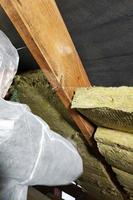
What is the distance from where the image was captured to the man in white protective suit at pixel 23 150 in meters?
0.86

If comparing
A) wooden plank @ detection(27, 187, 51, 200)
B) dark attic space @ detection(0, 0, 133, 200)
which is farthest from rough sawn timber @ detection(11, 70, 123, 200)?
wooden plank @ detection(27, 187, 51, 200)

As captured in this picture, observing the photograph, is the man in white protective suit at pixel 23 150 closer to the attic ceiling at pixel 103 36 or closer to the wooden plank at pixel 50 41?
the wooden plank at pixel 50 41

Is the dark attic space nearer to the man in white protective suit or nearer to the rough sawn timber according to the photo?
the man in white protective suit

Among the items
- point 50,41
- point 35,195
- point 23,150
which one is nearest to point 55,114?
point 50,41

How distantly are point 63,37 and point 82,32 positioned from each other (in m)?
0.08

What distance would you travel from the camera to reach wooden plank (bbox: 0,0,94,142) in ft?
3.20

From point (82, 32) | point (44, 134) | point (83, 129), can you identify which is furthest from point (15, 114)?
point (83, 129)

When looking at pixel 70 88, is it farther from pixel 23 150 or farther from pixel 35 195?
pixel 35 195

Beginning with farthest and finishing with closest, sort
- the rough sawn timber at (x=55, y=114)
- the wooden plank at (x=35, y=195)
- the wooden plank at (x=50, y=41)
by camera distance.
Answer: the wooden plank at (x=35, y=195) → the rough sawn timber at (x=55, y=114) → the wooden plank at (x=50, y=41)

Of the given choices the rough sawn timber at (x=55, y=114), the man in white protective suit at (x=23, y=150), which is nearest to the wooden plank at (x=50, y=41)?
the man in white protective suit at (x=23, y=150)

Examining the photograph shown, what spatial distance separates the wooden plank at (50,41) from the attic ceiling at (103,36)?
4cm

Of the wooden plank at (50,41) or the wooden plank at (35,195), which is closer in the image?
the wooden plank at (50,41)

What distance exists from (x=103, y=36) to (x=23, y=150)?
53cm

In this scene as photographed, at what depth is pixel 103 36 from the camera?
104 cm
